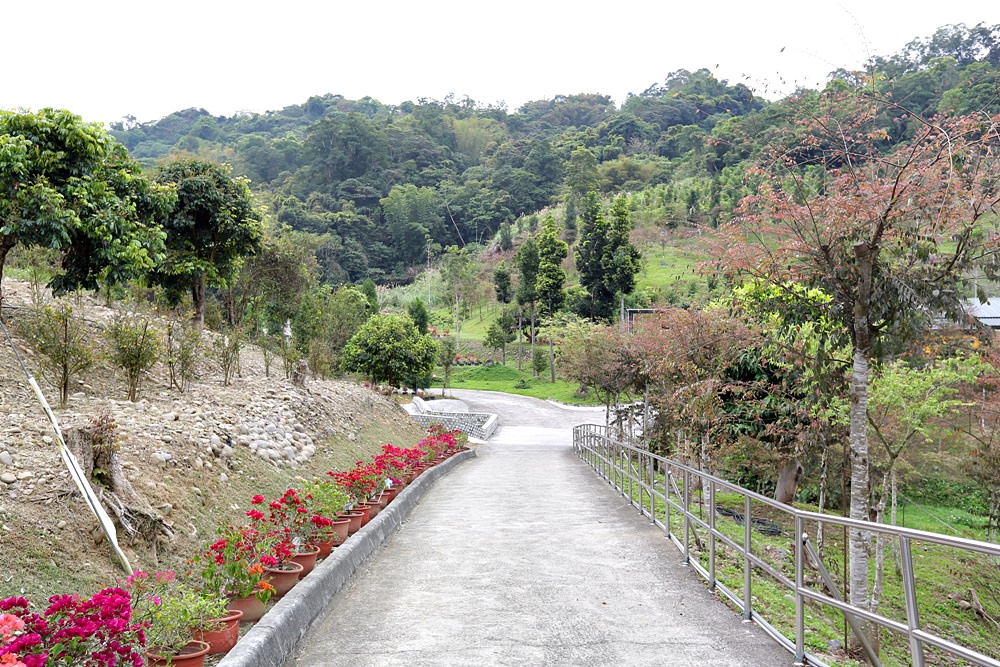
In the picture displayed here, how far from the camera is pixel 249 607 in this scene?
473cm

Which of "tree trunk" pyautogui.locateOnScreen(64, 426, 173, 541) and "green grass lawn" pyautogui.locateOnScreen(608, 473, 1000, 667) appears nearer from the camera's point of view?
"green grass lawn" pyautogui.locateOnScreen(608, 473, 1000, 667)

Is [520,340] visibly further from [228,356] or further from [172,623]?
[172,623]

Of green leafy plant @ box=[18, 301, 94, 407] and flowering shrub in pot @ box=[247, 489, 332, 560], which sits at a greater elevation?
green leafy plant @ box=[18, 301, 94, 407]

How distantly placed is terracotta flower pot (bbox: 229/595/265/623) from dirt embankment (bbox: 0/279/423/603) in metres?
0.87

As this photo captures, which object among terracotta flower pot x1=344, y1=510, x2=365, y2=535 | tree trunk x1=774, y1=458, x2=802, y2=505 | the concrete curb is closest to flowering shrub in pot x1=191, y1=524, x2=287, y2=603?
the concrete curb

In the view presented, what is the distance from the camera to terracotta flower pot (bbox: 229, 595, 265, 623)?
15.4 ft

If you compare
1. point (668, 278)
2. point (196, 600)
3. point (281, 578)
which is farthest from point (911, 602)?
point (668, 278)

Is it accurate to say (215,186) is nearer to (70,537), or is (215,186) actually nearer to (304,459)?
(304,459)

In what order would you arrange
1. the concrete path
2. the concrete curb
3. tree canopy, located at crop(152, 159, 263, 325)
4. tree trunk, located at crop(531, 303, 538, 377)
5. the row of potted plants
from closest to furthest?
the row of potted plants, the concrete curb, the concrete path, tree canopy, located at crop(152, 159, 263, 325), tree trunk, located at crop(531, 303, 538, 377)

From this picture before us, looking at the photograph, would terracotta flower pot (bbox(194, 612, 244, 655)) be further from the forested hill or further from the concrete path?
the forested hill

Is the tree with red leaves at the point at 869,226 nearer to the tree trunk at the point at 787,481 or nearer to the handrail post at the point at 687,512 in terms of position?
the handrail post at the point at 687,512

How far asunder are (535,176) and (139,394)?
81.5 metres

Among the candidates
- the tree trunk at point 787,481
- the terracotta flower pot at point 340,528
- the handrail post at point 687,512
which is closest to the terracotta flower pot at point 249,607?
the terracotta flower pot at point 340,528

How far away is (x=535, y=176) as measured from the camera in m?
88.9
